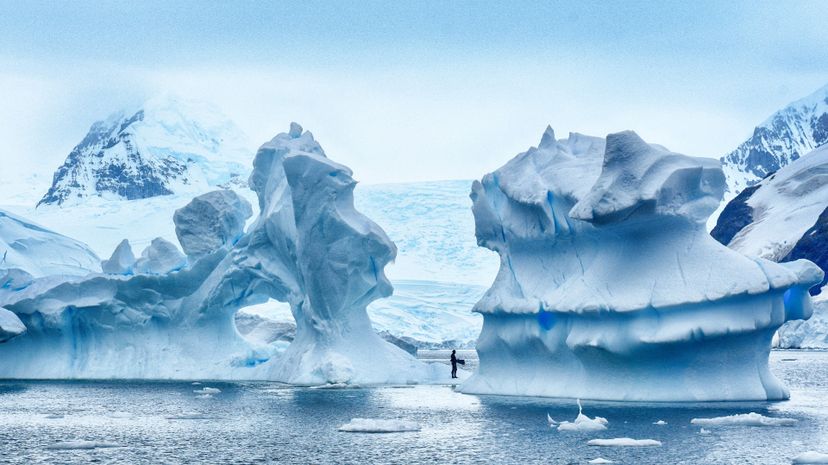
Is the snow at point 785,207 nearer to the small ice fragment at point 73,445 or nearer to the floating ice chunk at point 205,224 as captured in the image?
the floating ice chunk at point 205,224

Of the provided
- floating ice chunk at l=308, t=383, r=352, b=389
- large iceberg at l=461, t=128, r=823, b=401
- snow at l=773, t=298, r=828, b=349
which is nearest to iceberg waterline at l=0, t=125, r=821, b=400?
large iceberg at l=461, t=128, r=823, b=401

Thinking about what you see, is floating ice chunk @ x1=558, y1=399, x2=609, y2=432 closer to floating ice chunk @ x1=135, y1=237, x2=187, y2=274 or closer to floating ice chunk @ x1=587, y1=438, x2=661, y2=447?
floating ice chunk @ x1=587, y1=438, x2=661, y2=447

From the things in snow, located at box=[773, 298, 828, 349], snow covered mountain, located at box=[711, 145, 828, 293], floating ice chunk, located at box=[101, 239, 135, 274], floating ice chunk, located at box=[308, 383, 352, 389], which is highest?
snow covered mountain, located at box=[711, 145, 828, 293]

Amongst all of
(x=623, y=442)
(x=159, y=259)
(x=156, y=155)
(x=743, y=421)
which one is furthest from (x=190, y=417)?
(x=156, y=155)

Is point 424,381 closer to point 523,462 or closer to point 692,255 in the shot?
point 692,255

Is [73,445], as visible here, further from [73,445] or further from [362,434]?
[362,434]

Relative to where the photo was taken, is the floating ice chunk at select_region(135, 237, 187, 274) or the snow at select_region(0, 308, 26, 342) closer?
the snow at select_region(0, 308, 26, 342)
